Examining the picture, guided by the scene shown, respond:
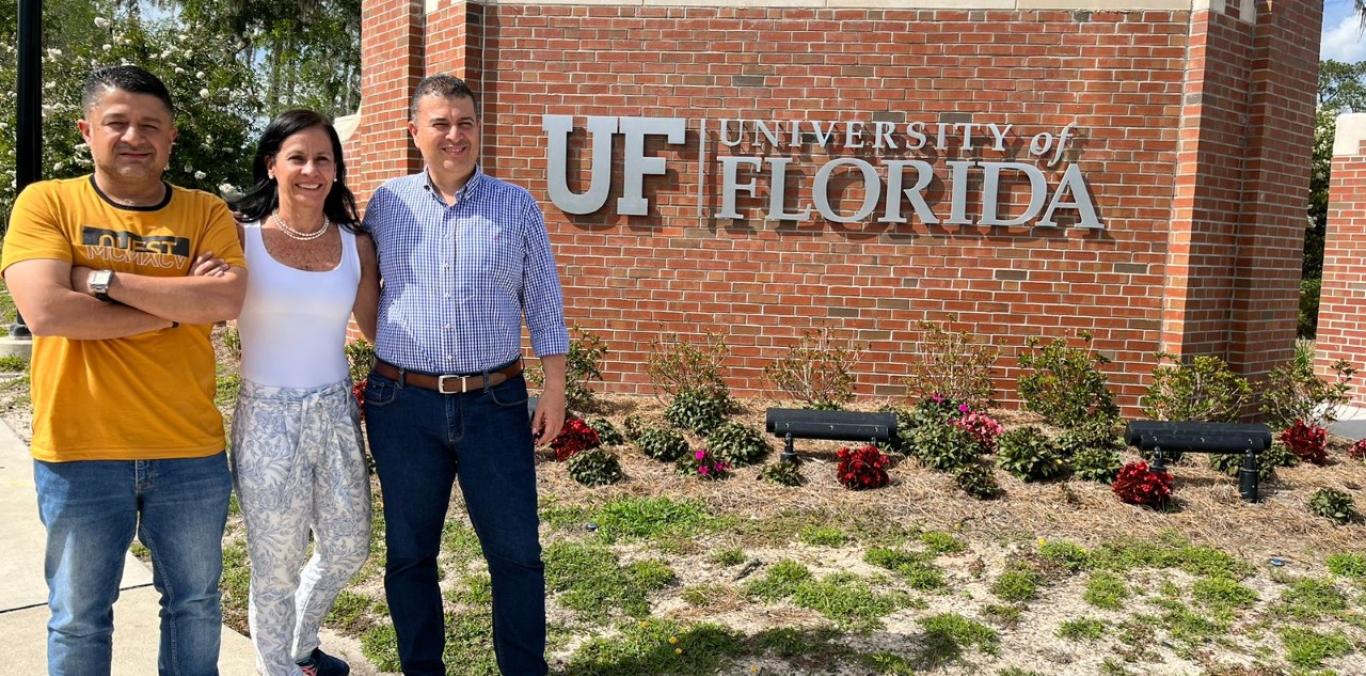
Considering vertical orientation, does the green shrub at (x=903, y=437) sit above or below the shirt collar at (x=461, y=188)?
below

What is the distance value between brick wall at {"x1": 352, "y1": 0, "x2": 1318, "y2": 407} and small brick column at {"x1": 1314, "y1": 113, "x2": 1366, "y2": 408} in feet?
10.6

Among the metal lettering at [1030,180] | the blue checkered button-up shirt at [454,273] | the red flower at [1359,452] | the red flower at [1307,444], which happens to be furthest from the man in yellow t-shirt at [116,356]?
the red flower at [1359,452]

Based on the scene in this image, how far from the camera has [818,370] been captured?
22.2ft

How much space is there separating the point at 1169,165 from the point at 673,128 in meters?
3.46

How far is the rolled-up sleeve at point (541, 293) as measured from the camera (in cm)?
291

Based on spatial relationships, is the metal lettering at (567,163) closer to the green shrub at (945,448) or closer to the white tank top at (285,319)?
the green shrub at (945,448)

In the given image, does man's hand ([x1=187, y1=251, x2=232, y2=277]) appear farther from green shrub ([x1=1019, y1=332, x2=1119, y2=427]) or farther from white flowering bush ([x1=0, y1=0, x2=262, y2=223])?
white flowering bush ([x1=0, y1=0, x2=262, y2=223])

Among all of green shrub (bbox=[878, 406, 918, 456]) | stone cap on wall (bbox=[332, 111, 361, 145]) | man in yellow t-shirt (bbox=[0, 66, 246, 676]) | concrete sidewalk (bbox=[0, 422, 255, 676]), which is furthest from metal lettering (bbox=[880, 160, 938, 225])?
man in yellow t-shirt (bbox=[0, 66, 246, 676])

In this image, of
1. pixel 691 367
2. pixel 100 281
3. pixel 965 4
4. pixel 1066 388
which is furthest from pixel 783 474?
pixel 965 4

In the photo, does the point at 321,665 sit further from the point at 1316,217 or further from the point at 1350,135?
the point at 1316,217

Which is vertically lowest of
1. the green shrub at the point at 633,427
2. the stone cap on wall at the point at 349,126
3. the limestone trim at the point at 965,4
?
the green shrub at the point at 633,427

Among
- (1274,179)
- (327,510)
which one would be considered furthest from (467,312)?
(1274,179)

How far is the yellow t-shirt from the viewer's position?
225 cm

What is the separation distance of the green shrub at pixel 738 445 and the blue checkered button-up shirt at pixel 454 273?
8.86 ft
